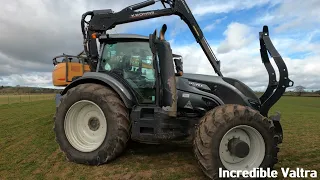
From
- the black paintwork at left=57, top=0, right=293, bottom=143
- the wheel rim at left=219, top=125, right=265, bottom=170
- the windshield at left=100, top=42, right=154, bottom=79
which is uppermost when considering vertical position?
the windshield at left=100, top=42, right=154, bottom=79

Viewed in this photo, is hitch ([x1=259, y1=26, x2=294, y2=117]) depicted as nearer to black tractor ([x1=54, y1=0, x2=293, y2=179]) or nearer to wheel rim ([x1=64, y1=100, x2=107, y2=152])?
black tractor ([x1=54, y1=0, x2=293, y2=179])

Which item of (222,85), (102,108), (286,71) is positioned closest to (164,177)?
(102,108)

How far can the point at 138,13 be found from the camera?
658cm

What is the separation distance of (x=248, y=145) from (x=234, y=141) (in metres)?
0.26

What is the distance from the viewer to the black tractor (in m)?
4.64

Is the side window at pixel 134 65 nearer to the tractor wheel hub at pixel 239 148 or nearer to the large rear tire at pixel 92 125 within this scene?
the large rear tire at pixel 92 125

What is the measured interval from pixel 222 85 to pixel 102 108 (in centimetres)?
242

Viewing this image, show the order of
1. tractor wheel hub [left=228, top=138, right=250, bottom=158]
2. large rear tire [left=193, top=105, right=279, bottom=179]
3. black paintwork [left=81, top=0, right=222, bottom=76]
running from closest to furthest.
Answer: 1. large rear tire [left=193, top=105, right=279, bottom=179]
2. tractor wheel hub [left=228, top=138, right=250, bottom=158]
3. black paintwork [left=81, top=0, right=222, bottom=76]

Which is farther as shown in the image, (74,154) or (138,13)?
(138,13)

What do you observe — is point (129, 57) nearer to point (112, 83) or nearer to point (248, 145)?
point (112, 83)

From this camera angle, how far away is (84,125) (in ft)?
19.0

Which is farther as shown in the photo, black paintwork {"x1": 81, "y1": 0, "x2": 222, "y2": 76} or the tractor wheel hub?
black paintwork {"x1": 81, "y1": 0, "x2": 222, "y2": 76}

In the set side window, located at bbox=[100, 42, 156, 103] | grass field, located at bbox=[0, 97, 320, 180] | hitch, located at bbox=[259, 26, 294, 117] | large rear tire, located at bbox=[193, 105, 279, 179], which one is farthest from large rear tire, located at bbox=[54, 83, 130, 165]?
hitch, located at bbox=[259, 26, 294, 117]

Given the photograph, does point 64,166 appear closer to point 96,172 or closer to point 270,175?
point 96,172
